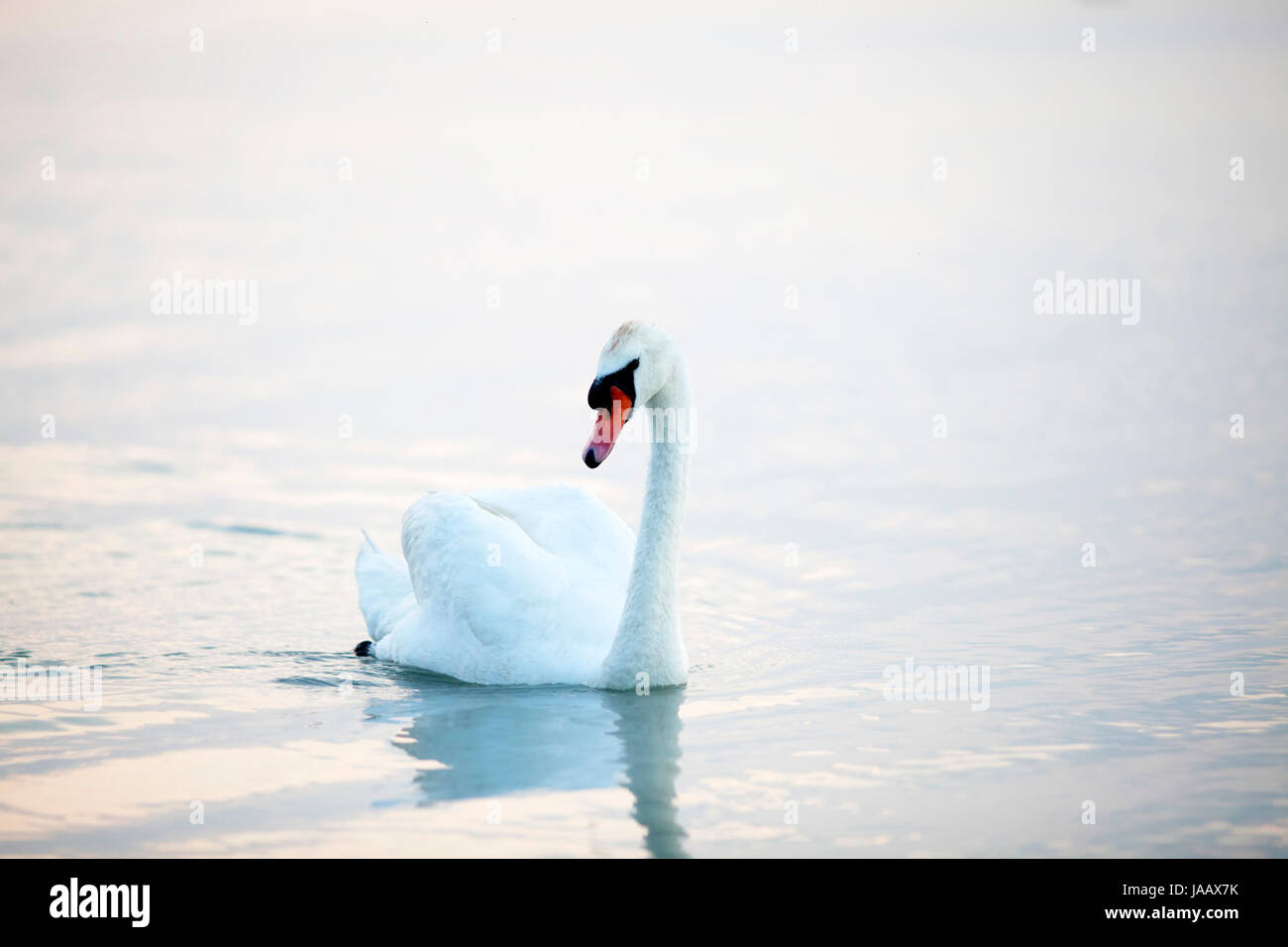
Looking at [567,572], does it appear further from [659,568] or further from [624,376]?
[624,376]

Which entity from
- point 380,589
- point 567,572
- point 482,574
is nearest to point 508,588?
point 482,574

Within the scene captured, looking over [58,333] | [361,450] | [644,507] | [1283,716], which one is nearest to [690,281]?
[361,450]

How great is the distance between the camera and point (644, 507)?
8781 millimetres

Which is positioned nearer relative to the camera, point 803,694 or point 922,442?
point 803,694

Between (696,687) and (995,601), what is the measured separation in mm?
2774

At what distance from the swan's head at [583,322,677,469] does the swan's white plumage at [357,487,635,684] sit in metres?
1.23

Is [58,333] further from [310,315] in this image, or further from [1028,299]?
[1028,299]

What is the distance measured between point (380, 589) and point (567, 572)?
1704 mm

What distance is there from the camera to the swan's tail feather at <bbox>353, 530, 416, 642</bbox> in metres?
10.2
